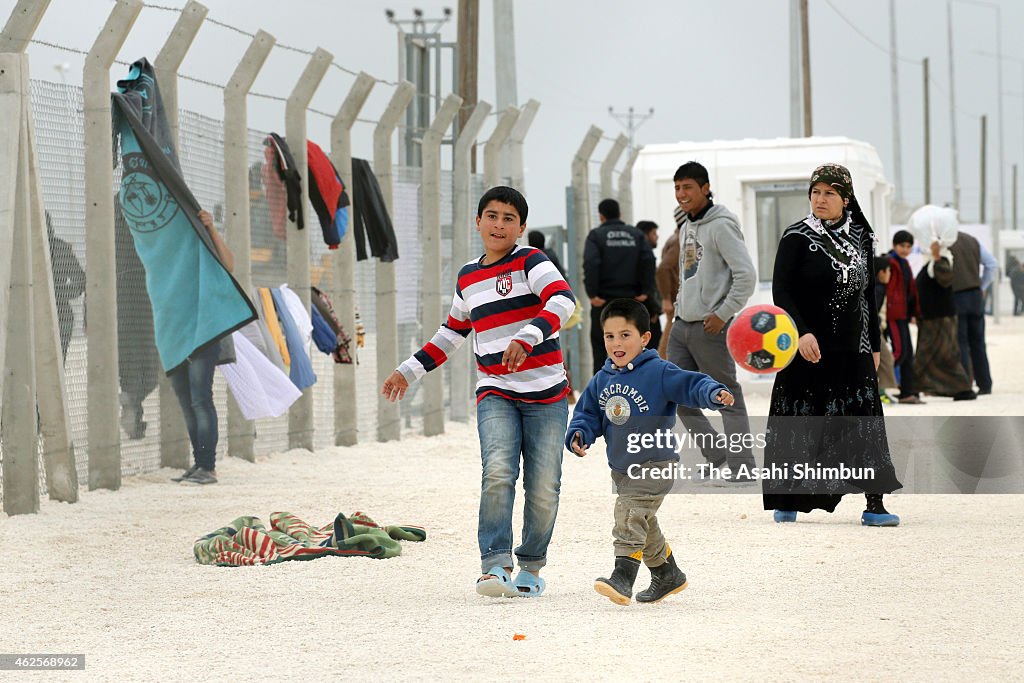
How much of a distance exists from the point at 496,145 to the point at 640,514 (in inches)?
374

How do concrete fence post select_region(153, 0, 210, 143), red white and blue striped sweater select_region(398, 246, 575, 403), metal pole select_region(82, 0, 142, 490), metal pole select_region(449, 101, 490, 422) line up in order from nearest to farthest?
red white and blue striped sweater select_region(398, 246, 575, 403)
metal pole select_region(82, 0, 142, 490)
concrete fence post select_region(153, 0, 210, 143)
metal pole select_region(449, 101, 490, 422)

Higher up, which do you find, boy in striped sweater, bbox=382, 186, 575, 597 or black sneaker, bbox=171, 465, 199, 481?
boy in striped sweater, bbox=382, 186, 575, 597

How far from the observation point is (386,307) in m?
12.7

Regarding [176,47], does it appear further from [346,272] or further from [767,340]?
[767,340]

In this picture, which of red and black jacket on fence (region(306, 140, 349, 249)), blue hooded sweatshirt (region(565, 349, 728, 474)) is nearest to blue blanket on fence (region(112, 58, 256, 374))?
red and black jacket on fence (region(306, 140, 349, 249))

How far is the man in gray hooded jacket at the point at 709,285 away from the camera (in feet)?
29.1

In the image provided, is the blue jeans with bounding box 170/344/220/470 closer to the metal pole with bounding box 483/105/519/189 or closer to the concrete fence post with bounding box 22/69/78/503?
the concrete fence post with bounding box 22/69/78/503

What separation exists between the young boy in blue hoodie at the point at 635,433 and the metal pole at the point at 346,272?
6.29 meters

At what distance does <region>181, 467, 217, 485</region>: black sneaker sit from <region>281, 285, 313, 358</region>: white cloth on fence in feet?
4.78

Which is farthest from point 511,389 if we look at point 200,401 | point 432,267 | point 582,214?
point 582,214

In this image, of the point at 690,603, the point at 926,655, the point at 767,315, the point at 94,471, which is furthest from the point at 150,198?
the point at 926,655

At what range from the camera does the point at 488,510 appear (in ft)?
19.0

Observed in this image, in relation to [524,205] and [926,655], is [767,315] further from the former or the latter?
[926,655]

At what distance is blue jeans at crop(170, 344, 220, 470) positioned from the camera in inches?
371
